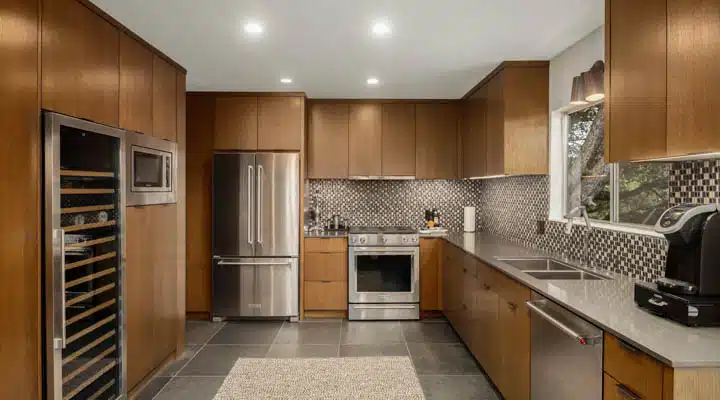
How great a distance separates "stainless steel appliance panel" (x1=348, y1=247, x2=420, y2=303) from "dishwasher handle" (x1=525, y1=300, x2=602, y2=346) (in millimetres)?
2463

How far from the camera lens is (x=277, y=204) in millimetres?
4680

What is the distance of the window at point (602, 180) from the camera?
257 cm

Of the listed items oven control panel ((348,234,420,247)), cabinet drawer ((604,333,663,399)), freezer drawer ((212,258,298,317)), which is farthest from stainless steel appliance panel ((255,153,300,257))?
cabinet drawer ((604,333,663,399))

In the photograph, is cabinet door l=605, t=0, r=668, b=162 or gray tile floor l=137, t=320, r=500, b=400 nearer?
cabinet door l=605, t=0, r=668, b=162

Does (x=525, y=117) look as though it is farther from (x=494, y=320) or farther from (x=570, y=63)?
(x=494, y=320)

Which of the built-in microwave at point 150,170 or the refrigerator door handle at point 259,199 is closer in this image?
the built-in microwave at point 150,170

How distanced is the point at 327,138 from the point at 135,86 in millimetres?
2478

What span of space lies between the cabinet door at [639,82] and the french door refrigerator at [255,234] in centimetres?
319

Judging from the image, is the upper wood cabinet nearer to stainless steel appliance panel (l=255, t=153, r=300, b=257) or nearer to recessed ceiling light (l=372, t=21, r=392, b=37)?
recessed ceiling light (l=372, t=21, r=392, b=37)

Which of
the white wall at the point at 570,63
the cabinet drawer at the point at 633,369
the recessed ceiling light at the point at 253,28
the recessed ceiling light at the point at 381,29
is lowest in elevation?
the cabinet drawer at the point at 633,369

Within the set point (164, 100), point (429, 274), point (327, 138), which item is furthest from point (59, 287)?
point (429, 274)

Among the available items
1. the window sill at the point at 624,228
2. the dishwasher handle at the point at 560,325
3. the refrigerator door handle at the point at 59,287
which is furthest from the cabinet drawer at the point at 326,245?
the refrigerator door handle at the point at 59,287

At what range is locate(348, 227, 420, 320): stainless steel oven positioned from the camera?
475cm

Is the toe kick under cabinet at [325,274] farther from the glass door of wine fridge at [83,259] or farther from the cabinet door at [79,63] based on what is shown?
the cabinet door at [79,63]
